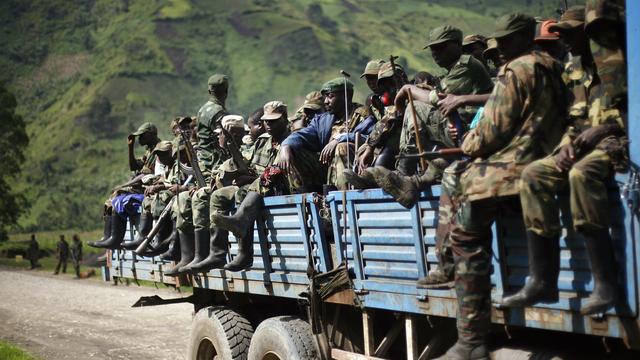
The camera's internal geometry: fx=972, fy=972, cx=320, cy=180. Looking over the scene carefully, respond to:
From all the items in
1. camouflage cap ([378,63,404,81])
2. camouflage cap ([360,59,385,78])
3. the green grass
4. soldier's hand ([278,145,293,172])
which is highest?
camouflage cap ([360,59,385,78])

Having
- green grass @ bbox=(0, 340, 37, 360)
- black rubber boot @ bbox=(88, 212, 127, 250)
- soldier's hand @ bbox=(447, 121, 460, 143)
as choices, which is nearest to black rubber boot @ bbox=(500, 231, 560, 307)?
soldier's hand @ bbox=(447, 121, 460, 143)

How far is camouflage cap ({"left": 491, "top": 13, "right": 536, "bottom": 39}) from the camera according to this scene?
458 centimetres

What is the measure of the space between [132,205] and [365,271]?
5294 millimetres

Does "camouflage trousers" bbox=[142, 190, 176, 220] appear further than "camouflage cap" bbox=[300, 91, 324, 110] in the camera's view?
Yes

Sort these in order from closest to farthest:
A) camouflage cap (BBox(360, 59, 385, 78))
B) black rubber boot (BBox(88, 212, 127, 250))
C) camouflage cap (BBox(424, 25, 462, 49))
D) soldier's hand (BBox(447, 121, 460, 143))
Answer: soldier's hand (BBox(447, 121, 460, 143)), camouflage cap (BBox(424, 25, 462, 49)), camouflage cap (BBox(360, 59, 385, 78)), black rubber boot (BBox(88, 212, 127, 250))

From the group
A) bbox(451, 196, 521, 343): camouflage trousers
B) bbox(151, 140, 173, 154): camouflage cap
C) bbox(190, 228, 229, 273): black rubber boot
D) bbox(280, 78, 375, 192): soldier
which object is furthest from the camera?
bbox(151, 140, 173, 154): camouflage cap

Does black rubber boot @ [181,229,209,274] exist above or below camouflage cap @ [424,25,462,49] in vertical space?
below

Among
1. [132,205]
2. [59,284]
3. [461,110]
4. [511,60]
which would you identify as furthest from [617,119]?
[59,284]

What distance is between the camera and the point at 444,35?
19.1 ft

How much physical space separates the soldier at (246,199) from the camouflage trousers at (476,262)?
9.04 ft

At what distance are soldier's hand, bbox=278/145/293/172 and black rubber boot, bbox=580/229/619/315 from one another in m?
3.56

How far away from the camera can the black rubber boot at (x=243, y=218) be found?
6980mm

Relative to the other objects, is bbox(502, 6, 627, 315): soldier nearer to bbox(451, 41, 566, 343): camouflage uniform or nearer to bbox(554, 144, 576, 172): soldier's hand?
bbox(554, 144, 576, 172): soldier's hand

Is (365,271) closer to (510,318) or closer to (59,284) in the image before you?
(510,318)
